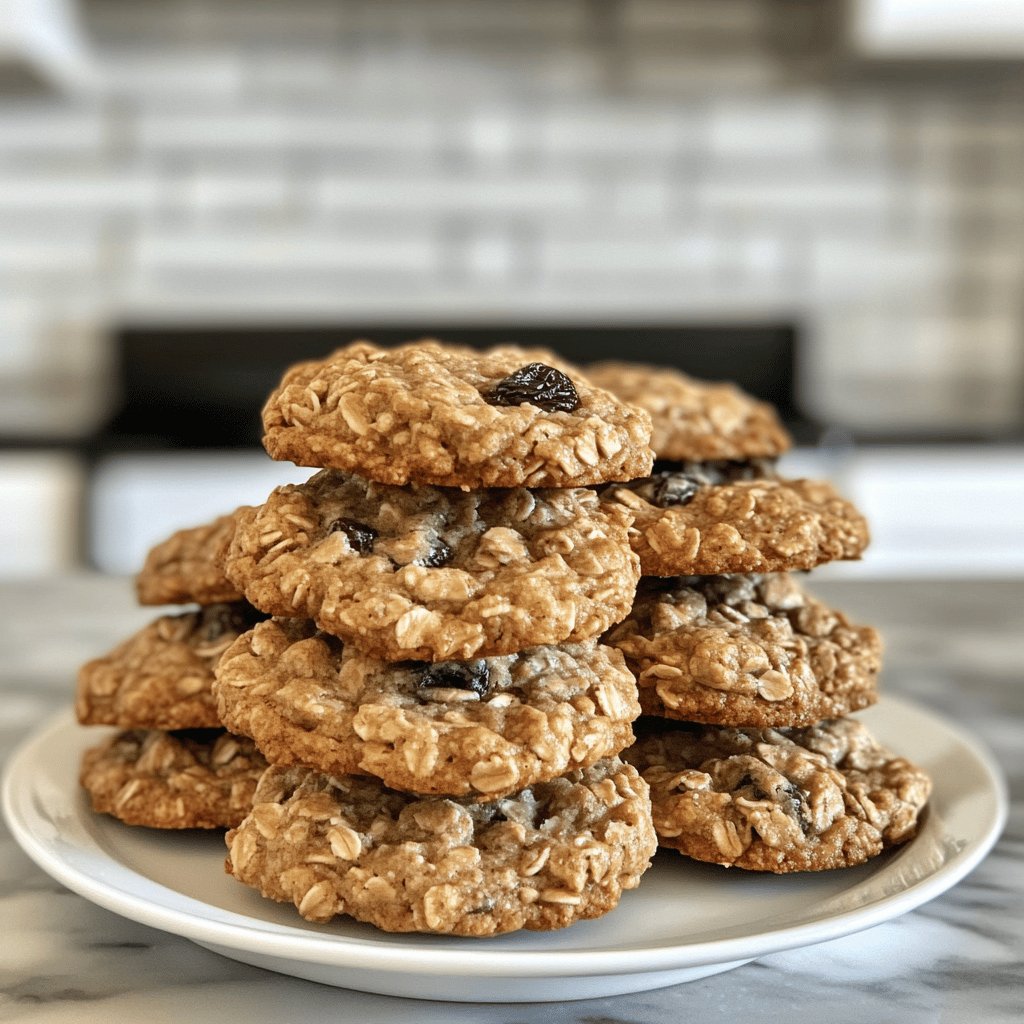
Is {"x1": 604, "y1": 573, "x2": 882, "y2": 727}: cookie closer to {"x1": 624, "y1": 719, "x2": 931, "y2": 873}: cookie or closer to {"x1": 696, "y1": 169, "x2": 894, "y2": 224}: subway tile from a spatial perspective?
{"x1": 624, "y1": 719, "x2": 931, "y2": 873}: cookie

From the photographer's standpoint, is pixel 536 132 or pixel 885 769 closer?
pixel 885 769

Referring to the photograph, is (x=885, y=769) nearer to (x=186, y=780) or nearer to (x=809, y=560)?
(x=809, y=560)

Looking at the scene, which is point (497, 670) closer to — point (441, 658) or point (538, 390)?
point (441, 658)

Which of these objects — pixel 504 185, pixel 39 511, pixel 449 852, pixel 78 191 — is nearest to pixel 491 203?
pixel 504 185

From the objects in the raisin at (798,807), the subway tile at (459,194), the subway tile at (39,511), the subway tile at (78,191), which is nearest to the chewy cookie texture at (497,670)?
the raisin at (798,807)

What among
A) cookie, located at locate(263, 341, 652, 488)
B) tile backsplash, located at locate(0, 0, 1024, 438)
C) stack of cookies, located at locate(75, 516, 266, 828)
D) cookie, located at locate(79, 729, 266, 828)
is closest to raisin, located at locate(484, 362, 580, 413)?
cookie, located at locate(263, 341, 652, 488)

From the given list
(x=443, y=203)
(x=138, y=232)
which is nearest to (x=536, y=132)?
(x=443, y=203)
